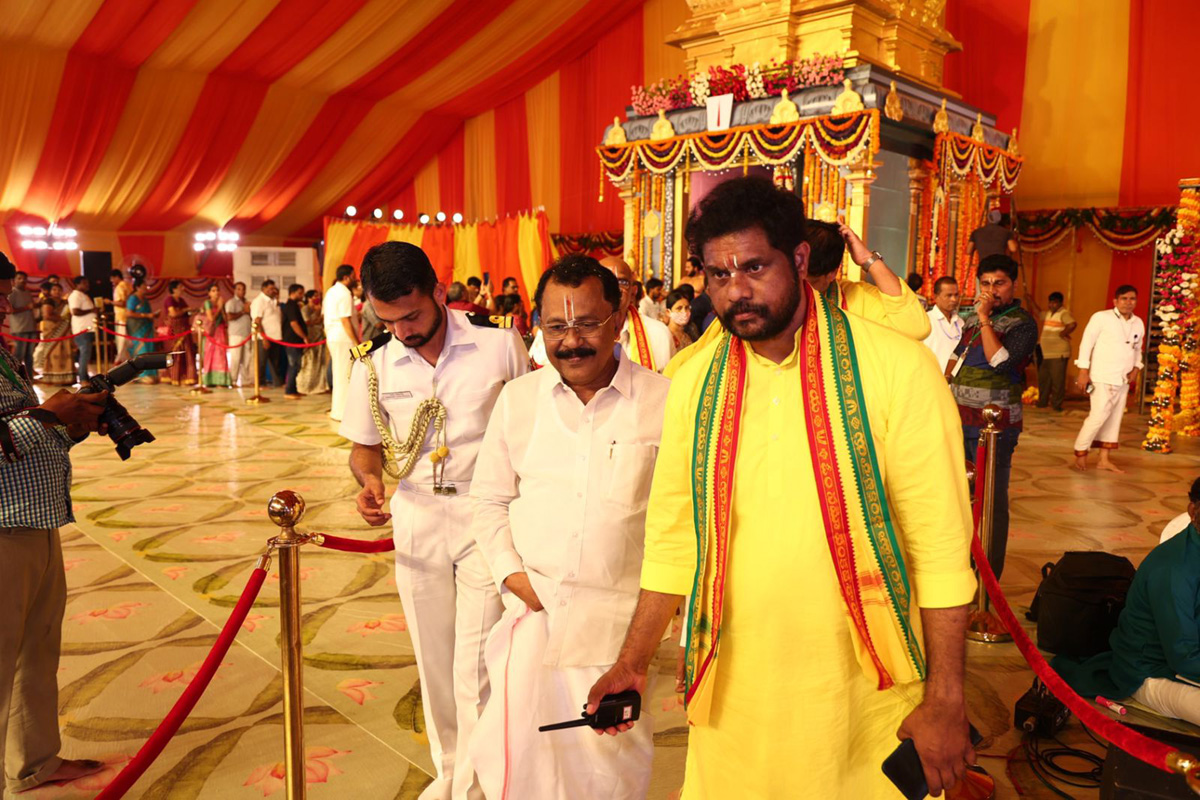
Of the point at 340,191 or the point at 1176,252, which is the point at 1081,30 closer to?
the point at 1176,252

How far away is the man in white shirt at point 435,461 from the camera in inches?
106

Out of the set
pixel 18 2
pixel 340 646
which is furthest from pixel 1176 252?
pixel 18 2

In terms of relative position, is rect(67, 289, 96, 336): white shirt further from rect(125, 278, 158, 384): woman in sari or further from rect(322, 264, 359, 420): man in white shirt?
rect(322, 264, 359, 420): man in white shirt

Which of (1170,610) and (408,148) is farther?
(408,148)

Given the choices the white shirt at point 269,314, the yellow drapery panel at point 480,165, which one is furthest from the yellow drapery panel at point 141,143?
the yellow drapery panel at point 480,165

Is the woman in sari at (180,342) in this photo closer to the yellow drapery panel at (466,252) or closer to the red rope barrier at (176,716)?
the yellow drapery panel at (466,252)

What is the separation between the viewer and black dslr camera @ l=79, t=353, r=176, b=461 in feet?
8.51

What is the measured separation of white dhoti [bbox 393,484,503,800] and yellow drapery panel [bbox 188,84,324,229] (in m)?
16.5

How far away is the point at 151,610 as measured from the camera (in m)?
4.42

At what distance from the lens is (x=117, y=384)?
8.54 ft

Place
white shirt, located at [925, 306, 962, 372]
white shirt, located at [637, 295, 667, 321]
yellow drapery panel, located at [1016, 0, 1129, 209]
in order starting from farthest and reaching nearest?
yellow drapery panel, located at [1016, 0, 1129, 209] < white shirt, located at [637, 295, 667, 321] < white shirt, located at [925, 306, 962, 372]

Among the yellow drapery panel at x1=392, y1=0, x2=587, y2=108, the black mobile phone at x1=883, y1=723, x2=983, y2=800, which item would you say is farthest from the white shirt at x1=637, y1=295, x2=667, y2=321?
the yellow drapery panel at x1=392, y1=0, x2=587, y2=108

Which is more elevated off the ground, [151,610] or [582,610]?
[582,610]

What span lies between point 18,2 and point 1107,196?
16.2 m
